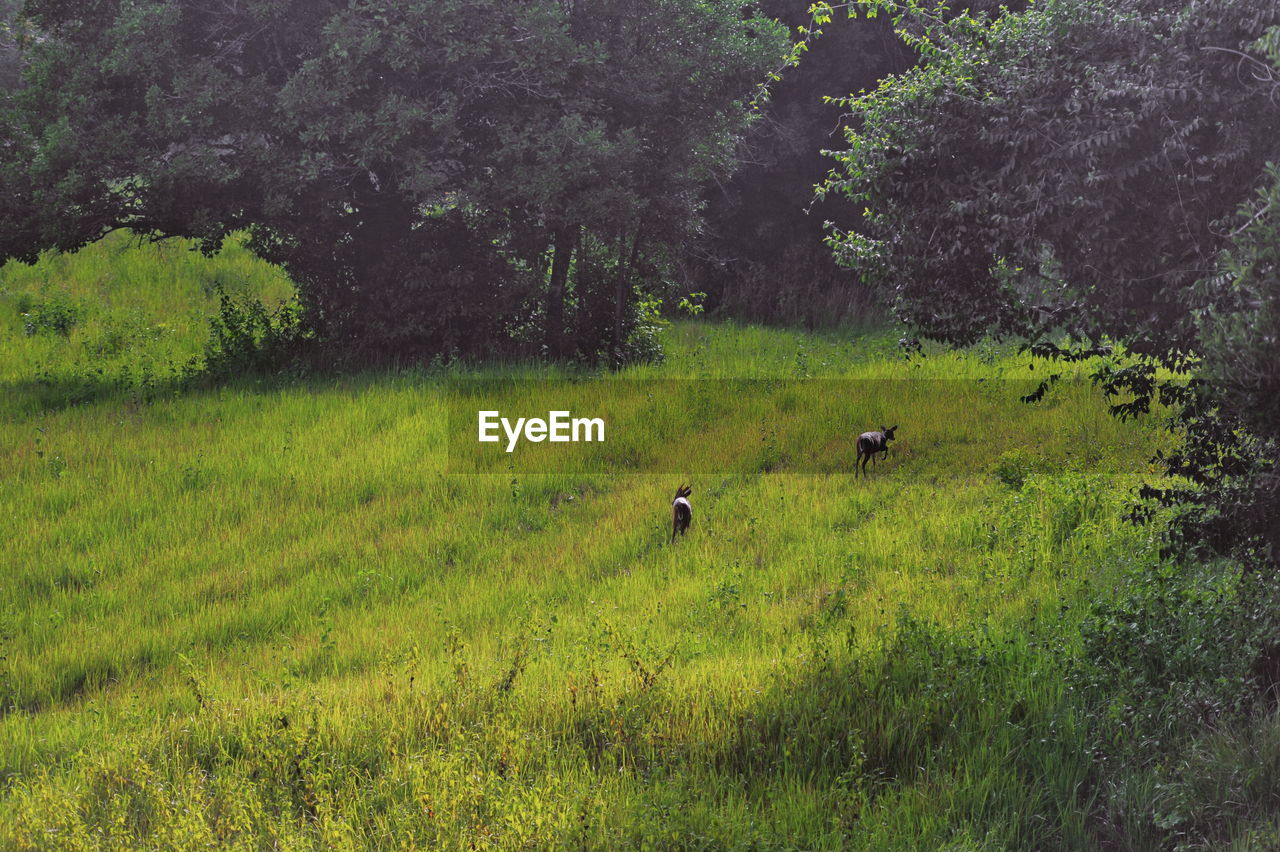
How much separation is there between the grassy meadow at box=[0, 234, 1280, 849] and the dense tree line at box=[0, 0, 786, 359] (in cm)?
449

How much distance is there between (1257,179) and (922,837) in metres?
4.69


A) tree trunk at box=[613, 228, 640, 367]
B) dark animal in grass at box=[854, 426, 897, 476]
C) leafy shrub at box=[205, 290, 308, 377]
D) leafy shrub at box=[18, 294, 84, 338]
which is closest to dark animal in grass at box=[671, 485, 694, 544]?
dark animal in grass at box=[854, 426, 897, 476]

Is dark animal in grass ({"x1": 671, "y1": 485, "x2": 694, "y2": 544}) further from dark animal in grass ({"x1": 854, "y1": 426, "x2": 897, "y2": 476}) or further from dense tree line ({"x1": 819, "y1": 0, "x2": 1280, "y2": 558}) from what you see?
dense tree line ({"x1": 819, "y1": 0, "x2": 1280, "y2": 558})

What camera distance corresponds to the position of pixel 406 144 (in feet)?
66.5

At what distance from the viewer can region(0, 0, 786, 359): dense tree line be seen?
63.7 feet

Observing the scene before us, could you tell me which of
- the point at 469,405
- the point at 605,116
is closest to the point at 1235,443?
the point at 469,405

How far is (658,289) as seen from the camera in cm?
2391

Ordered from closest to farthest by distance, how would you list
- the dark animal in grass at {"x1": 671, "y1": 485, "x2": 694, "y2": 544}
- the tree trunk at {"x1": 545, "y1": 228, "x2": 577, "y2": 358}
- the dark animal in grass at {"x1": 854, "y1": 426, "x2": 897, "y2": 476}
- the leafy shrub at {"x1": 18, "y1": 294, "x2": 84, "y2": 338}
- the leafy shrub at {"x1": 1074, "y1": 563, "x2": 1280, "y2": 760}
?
the leafy shrub at {"x1": 1074, "y1": 563, "x2": 1280, "y2": 760} < the dark animal in grass at {"x1": 671, "y1": 485, "x2": 694, "y2": 544} < the dark animal in grass at {"x1": 854, "y1": 426, "x2": 897, "y2": 476} < the tree trunk at {"x1": 545, "y1": 228, "x2": 577, "y2": 358} < the leafy shrub at {"x1": 18, "y1": 294, "x2": 84, "y2": 338}

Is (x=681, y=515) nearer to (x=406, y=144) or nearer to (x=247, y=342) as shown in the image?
(x=406, y=144)

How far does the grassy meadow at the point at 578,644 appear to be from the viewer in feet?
20.5

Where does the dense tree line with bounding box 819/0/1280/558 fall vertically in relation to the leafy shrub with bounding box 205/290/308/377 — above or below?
above

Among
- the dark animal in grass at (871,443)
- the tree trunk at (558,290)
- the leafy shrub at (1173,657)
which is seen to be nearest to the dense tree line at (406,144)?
the tree trunk at (558,290)

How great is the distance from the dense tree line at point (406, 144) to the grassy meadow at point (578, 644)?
4.49 meters

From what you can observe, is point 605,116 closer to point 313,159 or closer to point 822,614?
point 313,159
